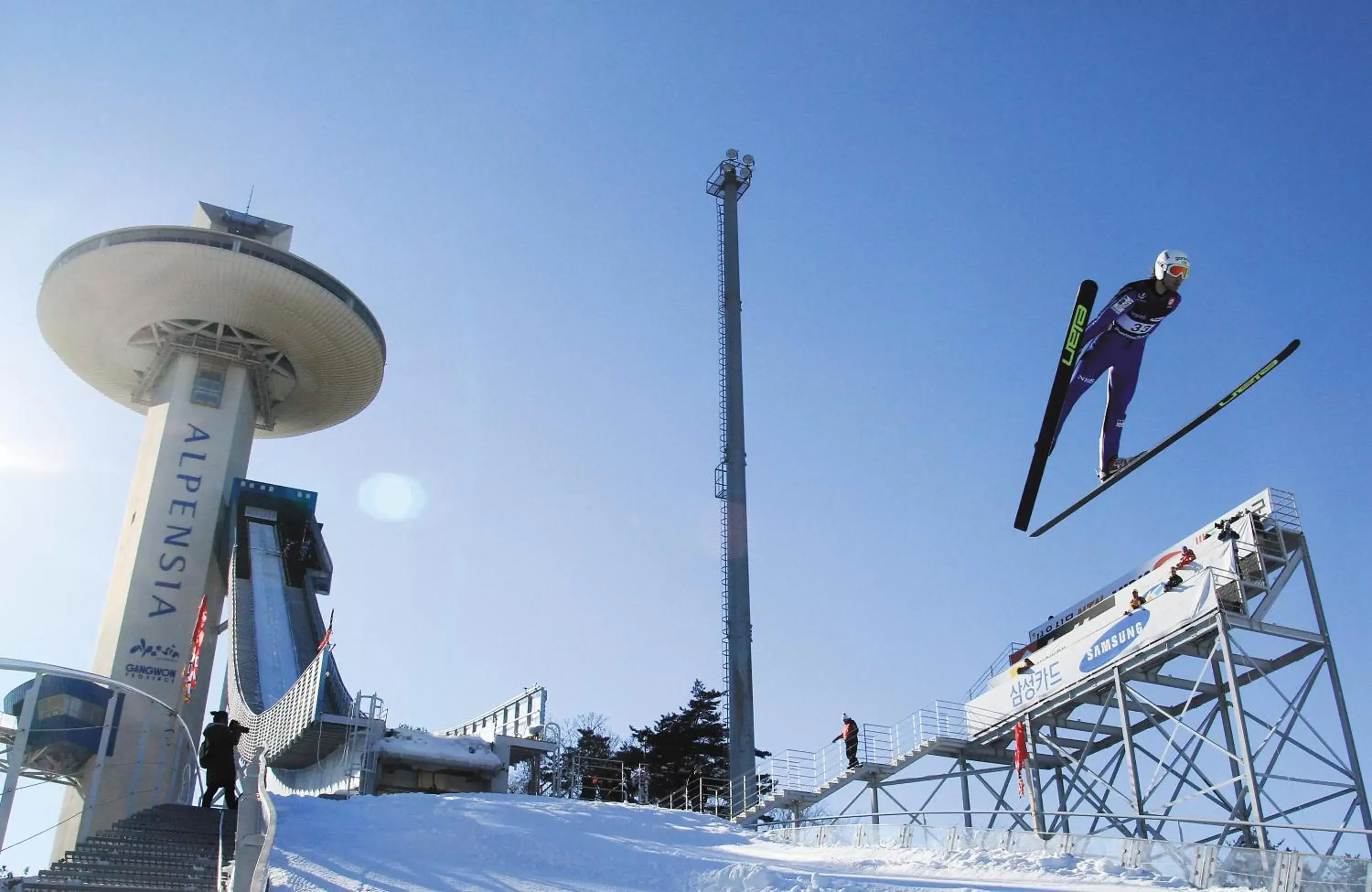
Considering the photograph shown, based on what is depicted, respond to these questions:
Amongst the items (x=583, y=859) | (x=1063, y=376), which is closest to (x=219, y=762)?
(x=583, y=859)

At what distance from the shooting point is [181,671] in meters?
37.4

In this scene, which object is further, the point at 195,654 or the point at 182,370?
the point at 182,370

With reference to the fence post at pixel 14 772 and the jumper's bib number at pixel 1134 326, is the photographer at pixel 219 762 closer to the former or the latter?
the fence post at pixel 14 772

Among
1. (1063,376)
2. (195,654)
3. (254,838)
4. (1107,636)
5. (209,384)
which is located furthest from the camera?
(209,384)

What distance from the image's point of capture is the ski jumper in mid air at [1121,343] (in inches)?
527

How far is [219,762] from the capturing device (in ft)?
55.2

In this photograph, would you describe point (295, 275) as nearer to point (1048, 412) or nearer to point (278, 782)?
point (278, 782)

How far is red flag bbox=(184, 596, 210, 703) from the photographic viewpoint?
3600 cm

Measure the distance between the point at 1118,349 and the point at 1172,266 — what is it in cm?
124

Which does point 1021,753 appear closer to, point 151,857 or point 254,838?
point 151,857

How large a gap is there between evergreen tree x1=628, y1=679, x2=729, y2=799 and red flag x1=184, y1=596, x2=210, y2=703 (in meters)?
21.6

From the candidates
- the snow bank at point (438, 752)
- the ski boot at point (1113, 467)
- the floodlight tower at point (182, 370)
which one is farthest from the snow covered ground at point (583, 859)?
the floodlight tower at point (182, 370)

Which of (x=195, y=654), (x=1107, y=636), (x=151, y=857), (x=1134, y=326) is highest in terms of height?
(x=195, y=654)

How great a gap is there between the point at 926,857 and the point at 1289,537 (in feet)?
41.3
